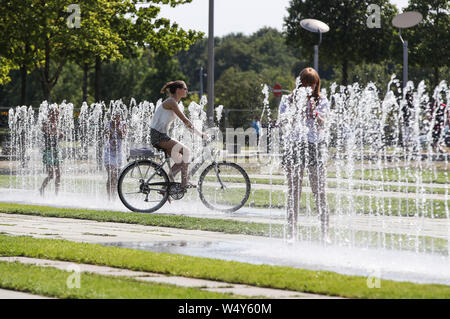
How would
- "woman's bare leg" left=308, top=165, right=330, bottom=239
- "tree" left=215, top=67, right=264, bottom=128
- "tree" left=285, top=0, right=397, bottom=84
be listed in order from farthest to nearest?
"tree" left=215, top=67, right=264, bottom=128 < "tree" left=285, top=0, right=397, bottom=84 < "woman's bare leg" left=308, top=165, right=330, bottom=239

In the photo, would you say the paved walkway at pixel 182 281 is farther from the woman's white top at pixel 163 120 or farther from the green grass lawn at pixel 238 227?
the woman's white top at pixel 163 120

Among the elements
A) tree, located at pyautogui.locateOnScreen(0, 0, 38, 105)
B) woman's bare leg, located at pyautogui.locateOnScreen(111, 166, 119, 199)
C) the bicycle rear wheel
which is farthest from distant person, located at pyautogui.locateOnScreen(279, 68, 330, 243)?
tree, located at pyautogui.locateOnScreen(0, 0, 38, 105)

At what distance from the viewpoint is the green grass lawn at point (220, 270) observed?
5633 millimetres

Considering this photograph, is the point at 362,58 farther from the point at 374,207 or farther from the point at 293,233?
the point at 293,233

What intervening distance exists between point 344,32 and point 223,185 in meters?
32.8

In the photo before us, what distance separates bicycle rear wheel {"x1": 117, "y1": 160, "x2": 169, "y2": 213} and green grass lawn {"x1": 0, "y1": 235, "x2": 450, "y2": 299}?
3.33m

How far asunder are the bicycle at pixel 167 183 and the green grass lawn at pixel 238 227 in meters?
0.47

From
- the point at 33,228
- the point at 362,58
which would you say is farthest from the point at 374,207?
the point at 362,58

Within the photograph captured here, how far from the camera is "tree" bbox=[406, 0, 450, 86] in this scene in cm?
3812

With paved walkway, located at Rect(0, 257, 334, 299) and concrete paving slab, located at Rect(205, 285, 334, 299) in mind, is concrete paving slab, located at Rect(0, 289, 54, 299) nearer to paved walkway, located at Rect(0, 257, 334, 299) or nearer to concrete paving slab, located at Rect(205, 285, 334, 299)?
paved walkway, located at Rect(0, 257, 334, 299)

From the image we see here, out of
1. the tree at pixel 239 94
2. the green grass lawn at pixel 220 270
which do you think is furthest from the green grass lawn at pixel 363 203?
the tree at pixel 239 94

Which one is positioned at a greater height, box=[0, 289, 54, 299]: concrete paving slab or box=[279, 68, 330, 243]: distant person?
box=[279, 68, 330, 243]: distant person

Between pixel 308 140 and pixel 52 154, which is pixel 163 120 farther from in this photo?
pixel 52 154
